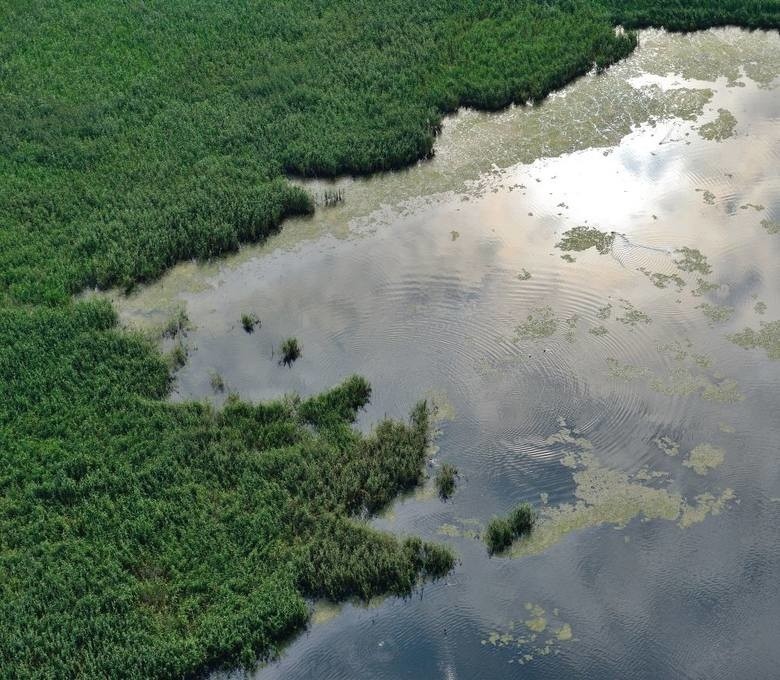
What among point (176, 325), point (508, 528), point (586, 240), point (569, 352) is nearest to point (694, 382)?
point (569, 352)

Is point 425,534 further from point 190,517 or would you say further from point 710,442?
point 710,442

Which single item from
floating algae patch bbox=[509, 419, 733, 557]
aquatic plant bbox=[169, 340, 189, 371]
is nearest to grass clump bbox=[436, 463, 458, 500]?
floating algae patch bbox=[509, 419, 733, 557]

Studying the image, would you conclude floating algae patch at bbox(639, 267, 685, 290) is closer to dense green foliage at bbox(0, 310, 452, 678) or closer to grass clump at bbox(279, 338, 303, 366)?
dense green foliage at bbox(0, 310, 452, 678)

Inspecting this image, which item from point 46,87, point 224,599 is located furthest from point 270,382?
point 46,87

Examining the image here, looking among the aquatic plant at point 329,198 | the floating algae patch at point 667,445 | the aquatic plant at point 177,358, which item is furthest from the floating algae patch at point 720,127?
the aquatic plant at point 177,358

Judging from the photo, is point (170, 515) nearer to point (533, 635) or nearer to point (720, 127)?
point (533, 635)

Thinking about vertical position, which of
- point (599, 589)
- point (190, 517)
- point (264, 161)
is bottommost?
point (599, 589)
